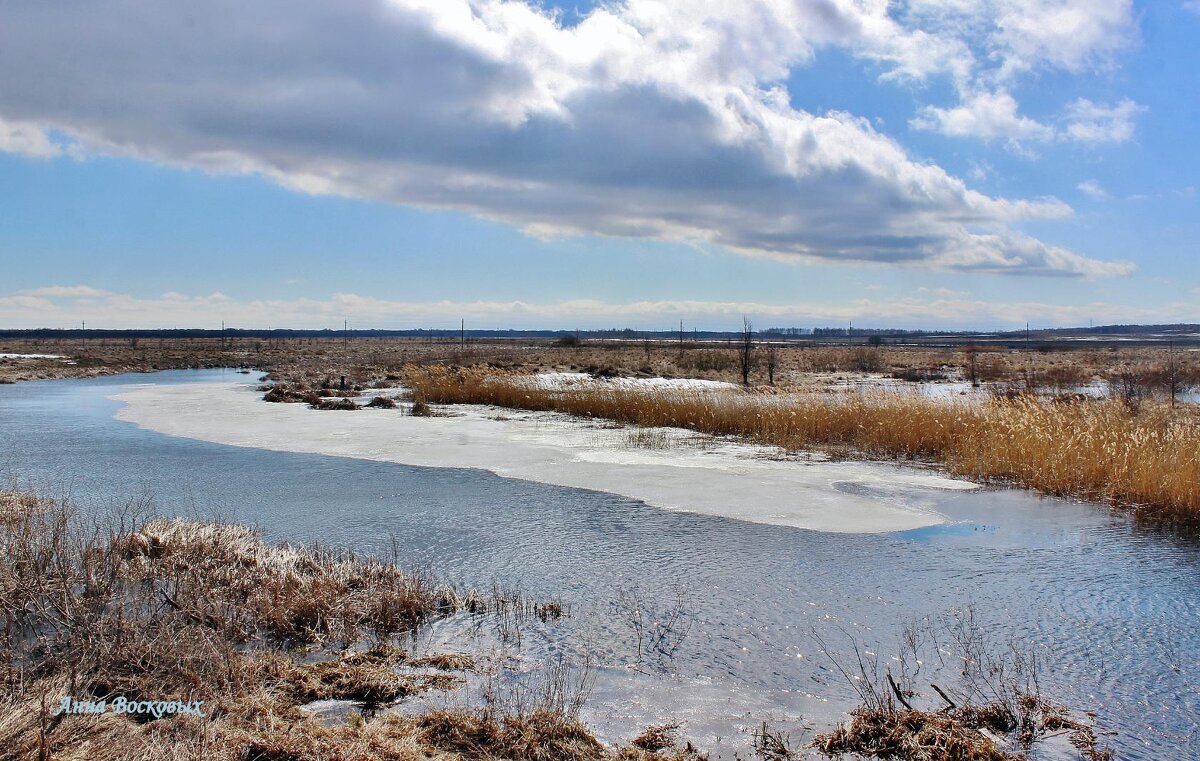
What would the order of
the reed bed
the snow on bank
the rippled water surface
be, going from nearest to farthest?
the rippled water surface
the snow on bank
the reed bed

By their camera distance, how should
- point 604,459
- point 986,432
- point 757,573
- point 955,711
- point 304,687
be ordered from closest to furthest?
point 955,711
point 304,687
point 757,573
point 986,432
point 604,459

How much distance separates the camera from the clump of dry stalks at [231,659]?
453 cm

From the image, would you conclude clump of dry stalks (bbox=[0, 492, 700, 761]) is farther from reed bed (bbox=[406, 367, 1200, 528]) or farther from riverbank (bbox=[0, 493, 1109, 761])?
reed bed (bbox=[406, 367, 1200, 528])

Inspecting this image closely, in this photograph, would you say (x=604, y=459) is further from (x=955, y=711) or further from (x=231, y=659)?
(x=955, y=711)

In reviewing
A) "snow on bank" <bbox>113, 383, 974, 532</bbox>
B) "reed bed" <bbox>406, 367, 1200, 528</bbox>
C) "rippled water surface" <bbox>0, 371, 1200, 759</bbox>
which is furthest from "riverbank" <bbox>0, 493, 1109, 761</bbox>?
"reed bed" <bbox>406, 367, 1200, 528</bbox>

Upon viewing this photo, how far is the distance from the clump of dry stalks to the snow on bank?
5.68m

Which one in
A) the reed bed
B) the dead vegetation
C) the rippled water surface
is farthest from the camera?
the reed bed

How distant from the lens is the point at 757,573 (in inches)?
336

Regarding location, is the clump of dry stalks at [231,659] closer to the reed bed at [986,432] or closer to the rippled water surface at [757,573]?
the rippled water surface at [757,573]

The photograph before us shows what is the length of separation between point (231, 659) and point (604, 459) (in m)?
11.3

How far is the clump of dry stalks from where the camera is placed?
14.9ft

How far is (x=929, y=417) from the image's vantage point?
17312 mm

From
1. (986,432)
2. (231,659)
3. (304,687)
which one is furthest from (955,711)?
(986,432)

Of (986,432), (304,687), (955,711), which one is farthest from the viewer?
(986,432)
